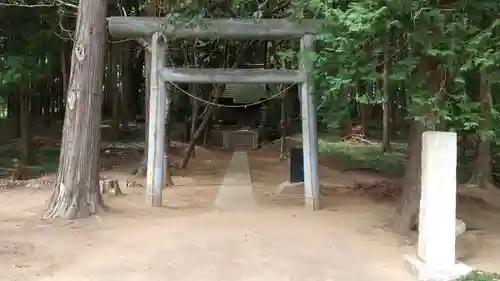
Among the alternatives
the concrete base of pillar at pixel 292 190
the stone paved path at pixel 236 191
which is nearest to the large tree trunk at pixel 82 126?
the stone paved path at pixel 236 191

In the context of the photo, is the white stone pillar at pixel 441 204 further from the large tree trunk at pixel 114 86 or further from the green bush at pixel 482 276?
the large tree trunk at pixel 114 86

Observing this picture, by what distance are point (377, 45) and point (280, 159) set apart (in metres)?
15.0

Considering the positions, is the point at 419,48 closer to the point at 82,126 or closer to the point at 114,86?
the point at 82,126

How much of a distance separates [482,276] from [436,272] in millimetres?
436

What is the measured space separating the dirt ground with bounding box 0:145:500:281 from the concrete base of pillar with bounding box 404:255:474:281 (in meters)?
0.15

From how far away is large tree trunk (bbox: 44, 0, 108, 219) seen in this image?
9523mm

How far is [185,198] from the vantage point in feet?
39.3

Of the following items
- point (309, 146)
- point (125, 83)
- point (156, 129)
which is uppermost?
point (125, 83)

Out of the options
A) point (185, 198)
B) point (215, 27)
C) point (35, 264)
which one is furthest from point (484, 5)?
point (185, 198)

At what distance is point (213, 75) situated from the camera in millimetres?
10641

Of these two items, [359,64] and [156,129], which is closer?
[359,64]

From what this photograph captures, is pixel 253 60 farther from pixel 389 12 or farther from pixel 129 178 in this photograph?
pixel 389 12

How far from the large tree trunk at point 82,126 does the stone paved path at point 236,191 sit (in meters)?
2.43

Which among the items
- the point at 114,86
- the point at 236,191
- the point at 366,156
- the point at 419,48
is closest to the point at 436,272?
the point at 419,48
